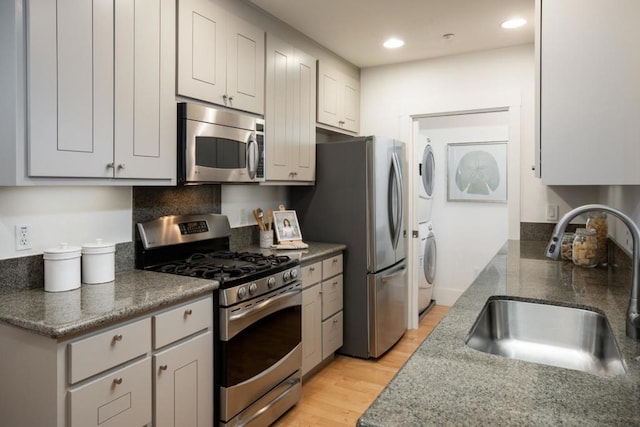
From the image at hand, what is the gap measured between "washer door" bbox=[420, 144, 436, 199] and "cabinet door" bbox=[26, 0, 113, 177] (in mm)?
3284

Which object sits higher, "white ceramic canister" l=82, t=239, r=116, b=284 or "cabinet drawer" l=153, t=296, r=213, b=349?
"white ceramic canister" l=82, t=239, r=116, b=284

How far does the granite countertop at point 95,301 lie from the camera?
1456mm

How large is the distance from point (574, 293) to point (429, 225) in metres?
3.03

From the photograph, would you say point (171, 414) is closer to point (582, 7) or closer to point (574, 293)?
point (574, 293)

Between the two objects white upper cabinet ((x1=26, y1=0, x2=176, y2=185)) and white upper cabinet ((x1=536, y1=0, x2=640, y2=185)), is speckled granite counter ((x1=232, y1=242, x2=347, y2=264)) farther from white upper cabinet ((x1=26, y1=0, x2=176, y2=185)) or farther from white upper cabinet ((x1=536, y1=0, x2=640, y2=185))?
white upper cabinet ((x1=536, y1=0, x2=640, y2=185))

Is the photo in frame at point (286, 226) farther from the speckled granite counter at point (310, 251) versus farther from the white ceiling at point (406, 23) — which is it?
the white ceiling at point (406, 23)

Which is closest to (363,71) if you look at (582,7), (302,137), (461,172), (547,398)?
(302,137)

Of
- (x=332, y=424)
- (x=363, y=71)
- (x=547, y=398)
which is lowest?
(x=332, y=424)

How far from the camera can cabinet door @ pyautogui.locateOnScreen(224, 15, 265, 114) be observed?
2516 mm

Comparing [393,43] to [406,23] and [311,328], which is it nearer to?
[406,23]

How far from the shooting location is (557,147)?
1537mm

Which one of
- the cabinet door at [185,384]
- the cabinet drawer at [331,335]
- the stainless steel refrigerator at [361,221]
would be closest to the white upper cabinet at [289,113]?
the stainless steel refrigerator at [361,221]

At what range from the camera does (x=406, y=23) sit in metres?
3.05

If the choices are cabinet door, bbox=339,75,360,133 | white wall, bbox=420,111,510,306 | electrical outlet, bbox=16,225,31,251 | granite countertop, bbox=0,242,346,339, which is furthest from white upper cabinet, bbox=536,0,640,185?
white wall, bbox=420,111,510,306
